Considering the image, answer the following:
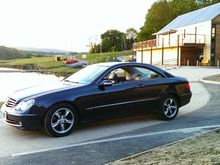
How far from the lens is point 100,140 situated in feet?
23.2

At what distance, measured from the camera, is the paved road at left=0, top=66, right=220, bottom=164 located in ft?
19.5

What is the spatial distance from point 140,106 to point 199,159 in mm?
3552

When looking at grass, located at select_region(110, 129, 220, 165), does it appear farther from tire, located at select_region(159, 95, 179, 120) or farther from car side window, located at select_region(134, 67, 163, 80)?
car side window, located at select_region(134, 67, 163, 80)

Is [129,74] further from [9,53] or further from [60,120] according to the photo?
[9,53]

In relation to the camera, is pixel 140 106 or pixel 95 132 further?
pixel 140 106

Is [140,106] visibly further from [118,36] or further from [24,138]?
[118,36]

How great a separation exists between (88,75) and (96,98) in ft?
2.47

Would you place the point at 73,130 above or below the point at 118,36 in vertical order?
below

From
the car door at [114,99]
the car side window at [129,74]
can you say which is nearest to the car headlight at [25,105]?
the car door at [114,99]

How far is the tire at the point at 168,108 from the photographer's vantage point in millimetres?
9070

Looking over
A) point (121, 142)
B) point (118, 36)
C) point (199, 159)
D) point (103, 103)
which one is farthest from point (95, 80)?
point (118, 36)

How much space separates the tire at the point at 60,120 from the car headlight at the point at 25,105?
1.25 ft

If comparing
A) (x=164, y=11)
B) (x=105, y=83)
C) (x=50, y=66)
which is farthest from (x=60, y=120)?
(x=50, y=66)

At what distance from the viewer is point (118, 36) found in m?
129
